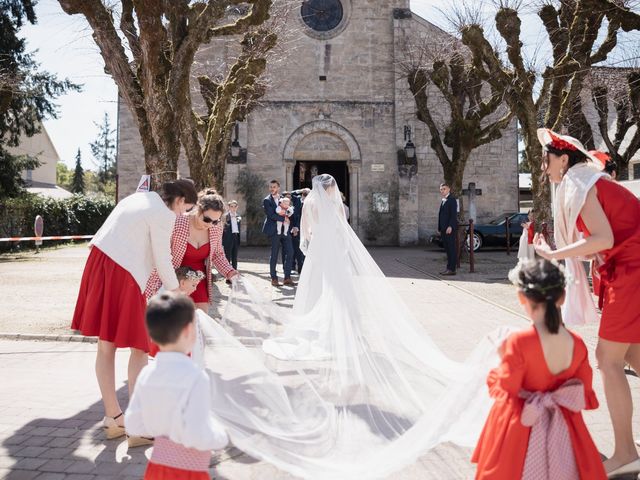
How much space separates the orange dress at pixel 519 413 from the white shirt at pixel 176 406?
121cm

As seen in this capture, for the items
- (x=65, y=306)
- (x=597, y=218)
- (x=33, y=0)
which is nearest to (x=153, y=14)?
(x=65, y=306)

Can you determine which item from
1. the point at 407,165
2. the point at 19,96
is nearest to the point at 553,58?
the point at 407,165

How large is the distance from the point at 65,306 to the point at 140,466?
7.25m

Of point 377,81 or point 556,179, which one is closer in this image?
point 556,179

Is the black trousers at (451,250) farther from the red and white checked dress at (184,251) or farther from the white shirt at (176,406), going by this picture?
the white shirt at (176,406)

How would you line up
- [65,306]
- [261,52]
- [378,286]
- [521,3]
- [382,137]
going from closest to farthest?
[378,286], [65,306], [521,3], [261,52], [382,137]

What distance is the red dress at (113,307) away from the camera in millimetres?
4078

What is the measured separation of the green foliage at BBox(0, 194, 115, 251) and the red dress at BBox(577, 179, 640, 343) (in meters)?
24.8

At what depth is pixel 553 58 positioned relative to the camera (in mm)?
14211

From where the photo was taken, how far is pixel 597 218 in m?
3.48

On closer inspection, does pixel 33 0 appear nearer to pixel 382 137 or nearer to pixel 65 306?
pixel 382 137

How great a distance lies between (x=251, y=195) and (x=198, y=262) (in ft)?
67.0

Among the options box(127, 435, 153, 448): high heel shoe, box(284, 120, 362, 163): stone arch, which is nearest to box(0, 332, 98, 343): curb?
box(127, 435, 153, 448): high heel shoe

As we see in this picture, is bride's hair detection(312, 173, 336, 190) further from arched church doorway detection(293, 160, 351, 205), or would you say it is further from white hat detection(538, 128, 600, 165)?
arched church doorway detection(293, 160, 351, 205)
